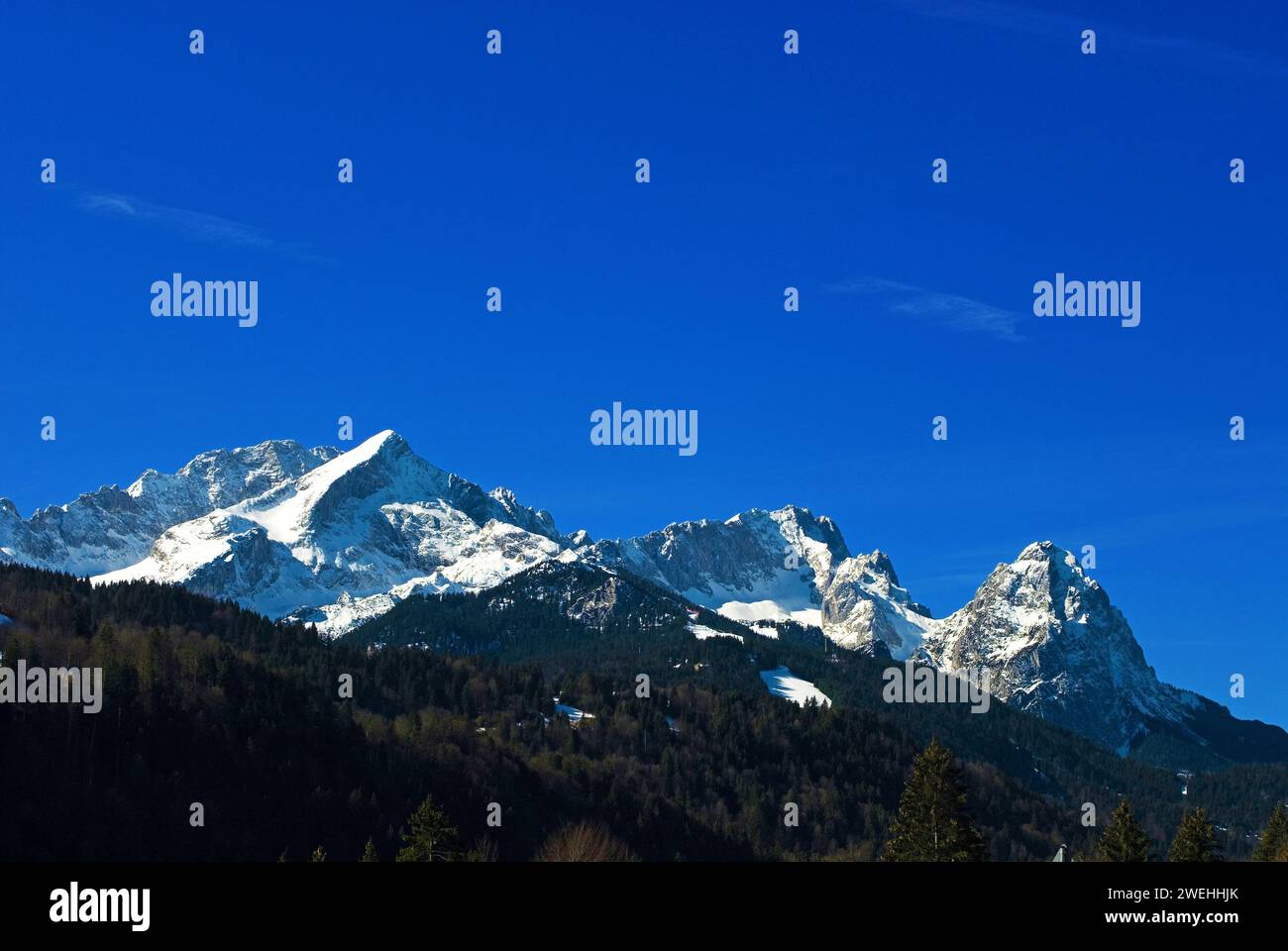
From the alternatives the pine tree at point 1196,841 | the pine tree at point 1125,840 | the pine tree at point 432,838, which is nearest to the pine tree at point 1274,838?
the pine tree at point 1196,841

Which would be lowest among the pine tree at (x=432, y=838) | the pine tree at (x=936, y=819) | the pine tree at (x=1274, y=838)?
the pine tree at (x=1274, y=838)

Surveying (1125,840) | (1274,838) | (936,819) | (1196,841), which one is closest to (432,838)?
(936,819)

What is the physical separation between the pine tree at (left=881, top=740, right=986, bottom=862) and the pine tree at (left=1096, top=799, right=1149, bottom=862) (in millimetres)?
12581

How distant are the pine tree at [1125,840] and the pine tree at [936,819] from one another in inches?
495

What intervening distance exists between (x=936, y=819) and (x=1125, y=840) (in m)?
18.0

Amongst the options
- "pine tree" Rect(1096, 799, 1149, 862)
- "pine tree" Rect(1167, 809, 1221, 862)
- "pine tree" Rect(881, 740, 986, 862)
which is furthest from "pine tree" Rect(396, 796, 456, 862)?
"pine tree" Rect(1167, 809, 1221, 862)

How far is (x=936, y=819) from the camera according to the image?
110 m

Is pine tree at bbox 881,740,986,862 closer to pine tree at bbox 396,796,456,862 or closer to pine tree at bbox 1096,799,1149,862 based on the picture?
pine tree at bbox 1096,799,1149,862

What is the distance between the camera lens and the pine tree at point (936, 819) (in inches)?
4277

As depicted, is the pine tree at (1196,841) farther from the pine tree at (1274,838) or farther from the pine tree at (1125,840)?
the pine tree at (1274,838)
